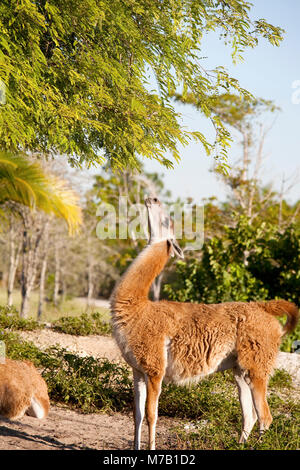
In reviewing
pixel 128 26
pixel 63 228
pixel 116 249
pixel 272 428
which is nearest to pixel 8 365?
pixel 272 428

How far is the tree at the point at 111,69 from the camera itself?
6.21 meters

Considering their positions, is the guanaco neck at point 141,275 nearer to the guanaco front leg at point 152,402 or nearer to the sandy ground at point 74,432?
the guanaco front leg at point 152,402

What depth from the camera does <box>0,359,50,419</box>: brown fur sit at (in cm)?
576

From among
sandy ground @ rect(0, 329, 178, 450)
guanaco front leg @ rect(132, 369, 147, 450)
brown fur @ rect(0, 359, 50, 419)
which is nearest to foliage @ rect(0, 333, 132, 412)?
sandy ground @ rect(0, 329, 178, 450)

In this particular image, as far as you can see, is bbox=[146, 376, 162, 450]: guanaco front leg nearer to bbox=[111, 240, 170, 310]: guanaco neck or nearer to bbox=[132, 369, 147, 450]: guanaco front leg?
bbox=[132, 369, 147, 450]: guanaco front leg

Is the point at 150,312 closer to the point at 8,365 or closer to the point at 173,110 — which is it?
the point at 8,365

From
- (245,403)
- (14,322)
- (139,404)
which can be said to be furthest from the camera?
(14,322)

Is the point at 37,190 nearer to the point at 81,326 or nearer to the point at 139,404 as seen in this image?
the point at 81,326

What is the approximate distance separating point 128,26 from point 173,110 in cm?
126

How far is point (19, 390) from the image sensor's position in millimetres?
5820

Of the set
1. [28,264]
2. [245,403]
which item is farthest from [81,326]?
[28,264]

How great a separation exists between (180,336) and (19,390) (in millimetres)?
2109

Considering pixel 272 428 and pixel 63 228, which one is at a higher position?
pixel 63 228

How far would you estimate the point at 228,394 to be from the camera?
716 centimetres
